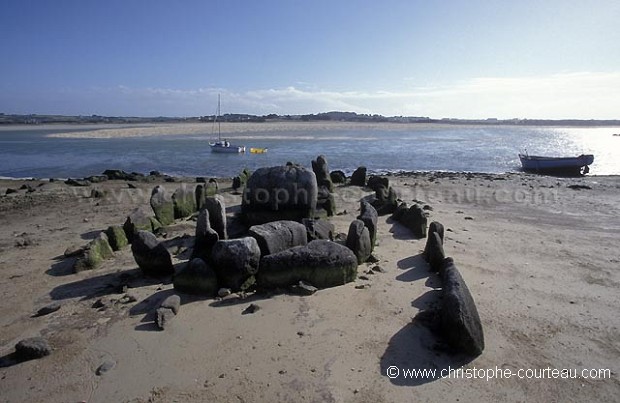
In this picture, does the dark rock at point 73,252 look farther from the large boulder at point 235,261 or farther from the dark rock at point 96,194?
the dark rock at point 96,194

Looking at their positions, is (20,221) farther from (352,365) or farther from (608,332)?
(608,332)

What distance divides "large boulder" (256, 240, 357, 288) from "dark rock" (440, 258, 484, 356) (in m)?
2.00

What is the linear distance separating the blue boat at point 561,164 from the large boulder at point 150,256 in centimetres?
2740

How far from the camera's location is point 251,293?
22.8 ft

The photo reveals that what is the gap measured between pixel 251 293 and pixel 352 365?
7.80ft

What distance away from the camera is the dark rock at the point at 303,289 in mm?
6885

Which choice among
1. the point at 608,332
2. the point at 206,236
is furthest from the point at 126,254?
the point at 608,332

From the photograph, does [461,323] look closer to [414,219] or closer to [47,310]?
[414,219]

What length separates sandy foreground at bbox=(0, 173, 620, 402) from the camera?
4.77 metres

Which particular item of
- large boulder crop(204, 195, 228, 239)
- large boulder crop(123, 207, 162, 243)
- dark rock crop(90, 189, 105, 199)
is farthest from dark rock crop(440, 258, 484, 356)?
dark rock crop(90, 189, 105, 199)

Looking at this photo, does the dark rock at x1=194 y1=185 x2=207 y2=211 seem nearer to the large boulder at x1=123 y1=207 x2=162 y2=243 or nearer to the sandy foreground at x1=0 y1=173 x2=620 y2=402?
the large boulder at x1=123 y1=207 x2=162 y2=243

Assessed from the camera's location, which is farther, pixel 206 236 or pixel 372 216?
pixel 372 216

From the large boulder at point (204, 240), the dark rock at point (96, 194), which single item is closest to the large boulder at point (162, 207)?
the large boulder at point (204, 240)

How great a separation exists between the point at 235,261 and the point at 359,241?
2532 millimetres
